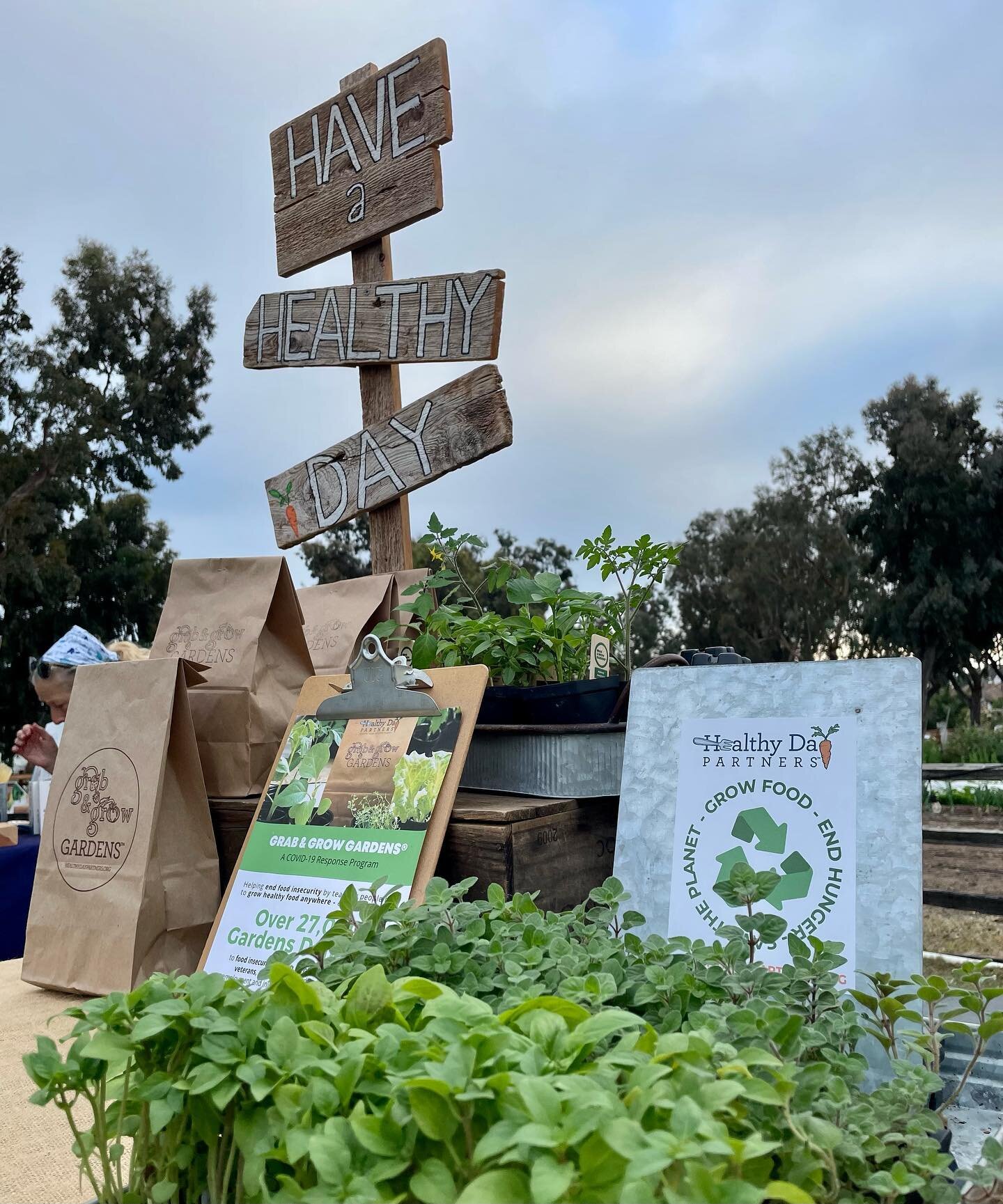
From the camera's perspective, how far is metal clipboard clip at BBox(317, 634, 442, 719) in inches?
51.0

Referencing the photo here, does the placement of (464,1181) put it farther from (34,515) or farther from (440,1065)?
(34,515)

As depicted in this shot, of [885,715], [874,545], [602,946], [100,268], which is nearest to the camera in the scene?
[602,946]

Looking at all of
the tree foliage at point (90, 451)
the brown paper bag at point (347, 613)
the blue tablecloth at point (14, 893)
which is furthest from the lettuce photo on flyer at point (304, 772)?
the tree foliage at point (90, 451)

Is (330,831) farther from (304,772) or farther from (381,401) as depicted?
(381,401)

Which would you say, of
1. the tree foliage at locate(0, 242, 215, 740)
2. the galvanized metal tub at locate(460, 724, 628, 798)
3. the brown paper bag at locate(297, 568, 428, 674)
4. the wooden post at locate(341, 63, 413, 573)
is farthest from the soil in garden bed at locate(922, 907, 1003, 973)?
the tree foliage at locate(0, 242, 215, 740)

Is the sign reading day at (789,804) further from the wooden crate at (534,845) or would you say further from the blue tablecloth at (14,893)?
the blue tablecloth at (14,893)

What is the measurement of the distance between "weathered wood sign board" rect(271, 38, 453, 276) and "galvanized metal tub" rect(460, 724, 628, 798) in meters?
1.51

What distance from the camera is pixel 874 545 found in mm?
20234

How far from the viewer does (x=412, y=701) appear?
51.0 inches

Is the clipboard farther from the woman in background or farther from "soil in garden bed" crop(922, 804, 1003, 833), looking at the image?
"soil in garden bed" crop(922, 804, 1003, 833)

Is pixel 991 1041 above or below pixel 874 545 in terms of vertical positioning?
below

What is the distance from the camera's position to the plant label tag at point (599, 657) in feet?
4.67

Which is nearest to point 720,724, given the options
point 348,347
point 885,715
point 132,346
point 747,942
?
point 885,715

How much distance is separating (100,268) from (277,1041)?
16949 mm
